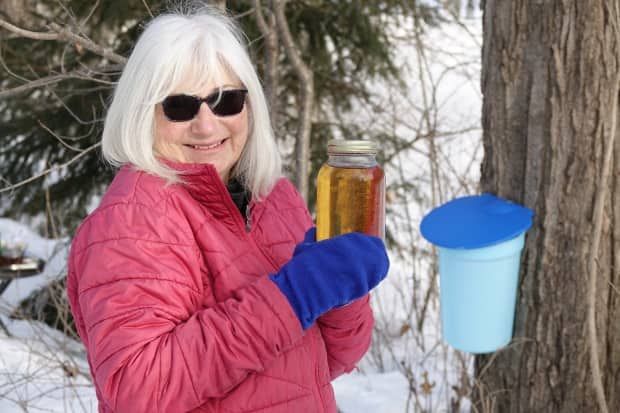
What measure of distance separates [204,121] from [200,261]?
0.31 meters

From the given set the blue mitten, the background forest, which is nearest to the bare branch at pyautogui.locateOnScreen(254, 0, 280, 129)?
the background forest

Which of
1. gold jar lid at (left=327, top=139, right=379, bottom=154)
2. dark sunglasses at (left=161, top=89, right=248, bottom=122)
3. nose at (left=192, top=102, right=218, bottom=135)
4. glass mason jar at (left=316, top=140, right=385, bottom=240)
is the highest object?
dark sunglasses at (left=161, top=89, right=248, bottom=122)

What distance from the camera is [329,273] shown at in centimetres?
130

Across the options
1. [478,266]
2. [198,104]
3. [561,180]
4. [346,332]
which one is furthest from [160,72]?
[561,180]

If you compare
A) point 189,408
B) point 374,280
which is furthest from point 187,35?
point 189,408

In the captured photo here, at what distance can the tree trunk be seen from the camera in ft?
8.14

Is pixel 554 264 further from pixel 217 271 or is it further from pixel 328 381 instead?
pixel 217 271

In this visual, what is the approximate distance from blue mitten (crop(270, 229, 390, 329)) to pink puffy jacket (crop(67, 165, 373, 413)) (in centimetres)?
4

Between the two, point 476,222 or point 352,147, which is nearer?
point 352,147

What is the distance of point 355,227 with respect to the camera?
4.71ft

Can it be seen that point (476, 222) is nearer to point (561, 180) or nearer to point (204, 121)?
point (561, 180)

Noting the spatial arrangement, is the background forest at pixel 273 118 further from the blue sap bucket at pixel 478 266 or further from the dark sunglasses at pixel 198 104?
the dark sunglasses at pixel 198 104

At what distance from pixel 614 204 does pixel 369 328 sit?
1.36 meters

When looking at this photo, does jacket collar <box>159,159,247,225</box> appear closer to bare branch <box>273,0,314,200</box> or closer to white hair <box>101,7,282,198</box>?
white hair <box>101,7,282,198</box>
